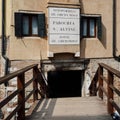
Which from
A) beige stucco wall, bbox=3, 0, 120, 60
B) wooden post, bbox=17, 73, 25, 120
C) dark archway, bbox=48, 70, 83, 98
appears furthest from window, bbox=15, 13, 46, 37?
wooden post, bbox=17, 73, 25, 120

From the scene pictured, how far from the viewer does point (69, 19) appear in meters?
13.1

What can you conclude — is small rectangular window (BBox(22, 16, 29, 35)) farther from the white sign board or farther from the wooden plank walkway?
the wooden plank walkway

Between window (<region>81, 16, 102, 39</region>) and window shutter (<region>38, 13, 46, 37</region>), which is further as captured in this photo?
window (<region>81, 16, 102, 39</region>)

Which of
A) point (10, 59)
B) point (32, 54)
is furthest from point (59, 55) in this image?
point (10, 59)

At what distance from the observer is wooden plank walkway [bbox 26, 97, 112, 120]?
6.47 m

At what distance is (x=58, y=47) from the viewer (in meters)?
13.0

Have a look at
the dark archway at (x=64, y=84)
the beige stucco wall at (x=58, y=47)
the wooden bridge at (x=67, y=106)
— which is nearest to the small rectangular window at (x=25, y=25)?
the beige stucco wall at (x=58, y=47)

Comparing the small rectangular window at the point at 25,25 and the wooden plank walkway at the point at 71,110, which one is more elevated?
the small rectangular window at the point at 25,25

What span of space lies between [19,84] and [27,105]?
6.65 m

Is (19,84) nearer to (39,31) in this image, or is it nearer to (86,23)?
(39,31)

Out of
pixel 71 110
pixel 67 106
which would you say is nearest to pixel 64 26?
pixel 67 106

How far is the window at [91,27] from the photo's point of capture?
44.5ft

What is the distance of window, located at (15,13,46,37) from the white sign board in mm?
369

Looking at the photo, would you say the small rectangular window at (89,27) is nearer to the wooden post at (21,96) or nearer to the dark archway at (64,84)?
the dark archway at (64,84)
